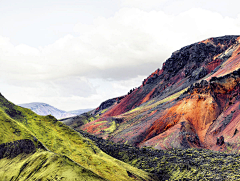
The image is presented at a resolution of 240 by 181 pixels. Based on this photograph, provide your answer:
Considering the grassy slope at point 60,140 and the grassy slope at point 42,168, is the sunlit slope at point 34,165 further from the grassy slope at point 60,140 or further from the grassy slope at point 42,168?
the grassy slope at point 60,140

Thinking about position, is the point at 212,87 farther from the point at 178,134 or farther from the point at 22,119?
the point at 22,119

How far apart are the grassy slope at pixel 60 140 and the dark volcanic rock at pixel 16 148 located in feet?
3.09

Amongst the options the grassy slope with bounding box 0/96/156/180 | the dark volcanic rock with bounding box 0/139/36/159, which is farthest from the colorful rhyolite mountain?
the dark volcanic rock with bounding box 0/139/36/159

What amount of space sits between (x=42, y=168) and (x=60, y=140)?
12.8m

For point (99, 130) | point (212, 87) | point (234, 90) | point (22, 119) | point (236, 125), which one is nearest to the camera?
point (22, 119)

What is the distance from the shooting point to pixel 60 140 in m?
41.4

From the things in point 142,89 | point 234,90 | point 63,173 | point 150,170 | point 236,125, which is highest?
point 142,89

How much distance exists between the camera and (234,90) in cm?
7369

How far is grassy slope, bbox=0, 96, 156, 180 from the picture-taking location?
34781mm

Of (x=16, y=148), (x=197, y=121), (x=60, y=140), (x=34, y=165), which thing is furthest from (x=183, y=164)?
(x=197, y=121)

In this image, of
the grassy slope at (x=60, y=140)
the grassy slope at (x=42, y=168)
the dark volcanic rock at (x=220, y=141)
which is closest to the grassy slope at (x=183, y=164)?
the grassy slope at (x=60, y=140)

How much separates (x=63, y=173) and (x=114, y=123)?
79455mm

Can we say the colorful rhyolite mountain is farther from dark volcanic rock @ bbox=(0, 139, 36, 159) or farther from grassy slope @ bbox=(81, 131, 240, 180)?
dark volcanic rock @ bbox=(0, 139, 36, 159)

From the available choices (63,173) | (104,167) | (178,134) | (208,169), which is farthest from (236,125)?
(63,173)
